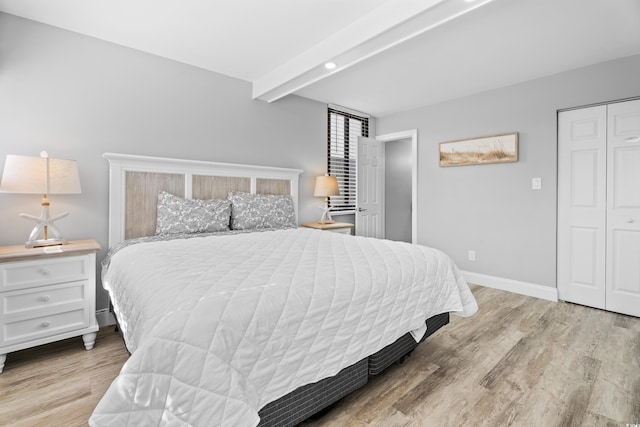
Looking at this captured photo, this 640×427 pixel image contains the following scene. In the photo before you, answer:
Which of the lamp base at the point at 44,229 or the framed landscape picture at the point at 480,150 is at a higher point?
the framed landscape picture at the point at 480,150

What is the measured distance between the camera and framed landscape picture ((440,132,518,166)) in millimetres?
3541

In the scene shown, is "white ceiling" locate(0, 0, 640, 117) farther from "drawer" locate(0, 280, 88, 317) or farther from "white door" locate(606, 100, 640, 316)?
"drawer" locate(0, 280, 88, 317)

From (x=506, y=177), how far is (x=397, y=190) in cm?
228

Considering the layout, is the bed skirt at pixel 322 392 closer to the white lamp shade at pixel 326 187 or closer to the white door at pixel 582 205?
the white lamp shade at pixel 326 187

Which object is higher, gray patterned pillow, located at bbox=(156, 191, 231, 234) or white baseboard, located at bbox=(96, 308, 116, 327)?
gray patterned pillow, located at bbox=(156, 191, 231, 234)

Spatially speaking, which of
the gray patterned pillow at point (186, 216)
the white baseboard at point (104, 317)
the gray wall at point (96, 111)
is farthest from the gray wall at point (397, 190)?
the white baseboard at point (104, 317)

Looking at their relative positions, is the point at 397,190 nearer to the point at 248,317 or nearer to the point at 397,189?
the point at 397,189

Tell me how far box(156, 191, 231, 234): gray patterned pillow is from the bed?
17 cm

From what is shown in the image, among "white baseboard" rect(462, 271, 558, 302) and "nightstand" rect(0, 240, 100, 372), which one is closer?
"nightstand" rect(0, 240, 100, 372)

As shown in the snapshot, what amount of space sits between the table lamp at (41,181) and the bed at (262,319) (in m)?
0.39

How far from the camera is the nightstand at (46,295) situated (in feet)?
6.28

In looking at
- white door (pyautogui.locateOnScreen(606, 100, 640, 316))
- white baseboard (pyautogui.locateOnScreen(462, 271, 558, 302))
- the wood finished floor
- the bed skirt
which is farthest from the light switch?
the bed skirt

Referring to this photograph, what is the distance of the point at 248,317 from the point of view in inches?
43.1

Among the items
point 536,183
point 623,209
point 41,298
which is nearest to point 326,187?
point 536,183
